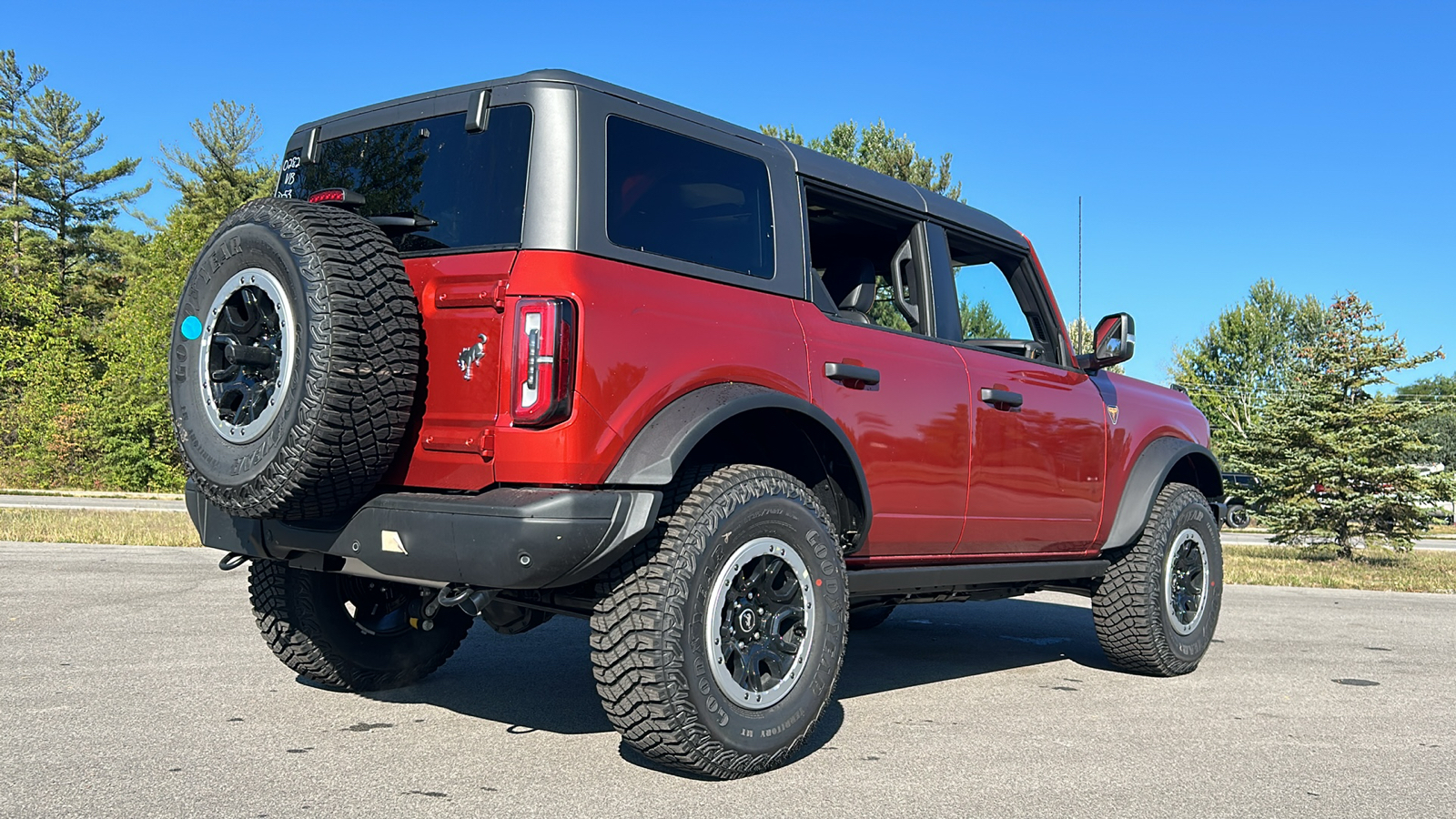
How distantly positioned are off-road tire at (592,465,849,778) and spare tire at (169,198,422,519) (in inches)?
33.2

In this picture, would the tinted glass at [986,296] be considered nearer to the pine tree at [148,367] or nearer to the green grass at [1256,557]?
the green grass at [1256,557]

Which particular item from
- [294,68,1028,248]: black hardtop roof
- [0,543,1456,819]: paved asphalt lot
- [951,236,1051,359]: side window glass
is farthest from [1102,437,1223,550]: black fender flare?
[294,68,1028,248]: black hardtop roof

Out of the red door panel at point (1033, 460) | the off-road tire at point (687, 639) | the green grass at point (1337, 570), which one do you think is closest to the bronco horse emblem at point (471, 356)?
the off-road tire at point (687, 639)

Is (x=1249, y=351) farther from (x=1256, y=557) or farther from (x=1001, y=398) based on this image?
(x=1001, y=398)

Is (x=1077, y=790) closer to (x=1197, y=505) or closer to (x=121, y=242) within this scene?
(x=1197, y=505)

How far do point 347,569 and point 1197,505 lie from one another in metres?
4.55

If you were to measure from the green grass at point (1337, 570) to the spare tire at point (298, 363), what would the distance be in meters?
10.4

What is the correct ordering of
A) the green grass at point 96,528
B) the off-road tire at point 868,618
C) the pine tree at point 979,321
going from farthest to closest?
the green grass at point 96,528 → the off-road tire at point 868,618 → the pine tree at point 979,321

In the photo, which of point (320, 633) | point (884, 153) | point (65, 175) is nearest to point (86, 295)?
point (65, 175)

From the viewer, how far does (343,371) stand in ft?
10.8

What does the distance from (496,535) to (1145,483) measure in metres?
3.91

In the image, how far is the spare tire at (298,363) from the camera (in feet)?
10.8

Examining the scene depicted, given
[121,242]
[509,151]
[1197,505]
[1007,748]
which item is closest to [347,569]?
[509,151]

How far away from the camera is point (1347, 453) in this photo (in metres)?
16.7
